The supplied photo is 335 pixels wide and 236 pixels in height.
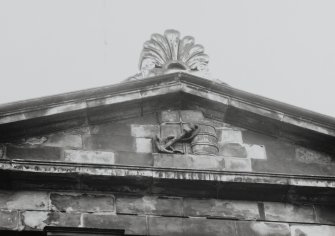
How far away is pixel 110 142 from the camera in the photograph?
9.43 meters

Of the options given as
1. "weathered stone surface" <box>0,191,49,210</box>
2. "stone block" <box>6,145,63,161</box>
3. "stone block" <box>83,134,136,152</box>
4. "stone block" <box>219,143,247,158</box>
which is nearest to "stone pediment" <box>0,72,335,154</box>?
"stone block" <box>83,134,136,152</box>

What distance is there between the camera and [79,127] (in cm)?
952

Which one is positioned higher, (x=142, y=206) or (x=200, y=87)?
(x=200, y=87)

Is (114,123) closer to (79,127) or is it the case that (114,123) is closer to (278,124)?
(79,127)

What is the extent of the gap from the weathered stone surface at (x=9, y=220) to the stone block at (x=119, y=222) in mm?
731

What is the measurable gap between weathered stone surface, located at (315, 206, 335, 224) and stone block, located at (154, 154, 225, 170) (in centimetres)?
122

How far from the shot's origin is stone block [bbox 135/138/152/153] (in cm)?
941

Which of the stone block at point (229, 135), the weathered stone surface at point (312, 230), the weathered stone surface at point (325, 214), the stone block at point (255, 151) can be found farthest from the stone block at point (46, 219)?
the weathered stone surface at point (325, 214)

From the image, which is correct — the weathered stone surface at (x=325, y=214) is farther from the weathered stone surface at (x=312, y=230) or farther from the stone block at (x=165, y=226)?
the stone block at (x=165, y=226)

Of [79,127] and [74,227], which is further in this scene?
[79,127]

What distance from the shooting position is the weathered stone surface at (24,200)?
8.68 m

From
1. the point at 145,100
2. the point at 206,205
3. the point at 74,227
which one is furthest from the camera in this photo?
the point at 145,100

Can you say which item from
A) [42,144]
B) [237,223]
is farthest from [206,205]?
[42,144]

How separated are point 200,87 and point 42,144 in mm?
2113
